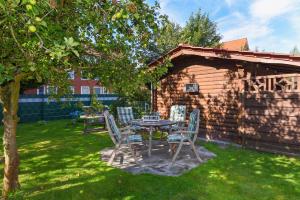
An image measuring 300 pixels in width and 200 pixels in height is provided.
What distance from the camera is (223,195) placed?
168 inches

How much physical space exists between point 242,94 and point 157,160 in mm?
3489

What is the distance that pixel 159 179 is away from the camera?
4.91 meters

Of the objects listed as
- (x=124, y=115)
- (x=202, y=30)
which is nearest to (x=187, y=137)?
(x=124, y=115)

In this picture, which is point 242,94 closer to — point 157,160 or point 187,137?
point 187,137

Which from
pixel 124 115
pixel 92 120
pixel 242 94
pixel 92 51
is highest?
pixel 92 51

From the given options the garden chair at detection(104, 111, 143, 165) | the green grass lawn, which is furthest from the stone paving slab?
the garden chair at detection(104, 111, 143, 165)

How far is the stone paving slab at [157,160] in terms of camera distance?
17.9 feet

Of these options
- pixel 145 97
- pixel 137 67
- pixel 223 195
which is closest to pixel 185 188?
pixel 223 195

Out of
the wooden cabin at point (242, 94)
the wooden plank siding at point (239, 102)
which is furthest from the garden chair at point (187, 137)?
the wooden cabin at point (242, 94)

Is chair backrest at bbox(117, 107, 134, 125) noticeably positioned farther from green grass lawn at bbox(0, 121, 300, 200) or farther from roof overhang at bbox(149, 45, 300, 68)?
roof overhang at bbox(149, 45, 300, 68)

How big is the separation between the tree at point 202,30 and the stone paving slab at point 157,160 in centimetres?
1512

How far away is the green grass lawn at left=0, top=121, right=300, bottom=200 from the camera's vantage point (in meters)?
4.30

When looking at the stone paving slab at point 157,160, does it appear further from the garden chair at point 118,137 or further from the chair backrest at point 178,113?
the chair backrest at point 178,113

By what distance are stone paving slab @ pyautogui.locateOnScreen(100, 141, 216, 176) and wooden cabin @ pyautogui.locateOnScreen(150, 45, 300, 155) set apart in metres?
1.57
